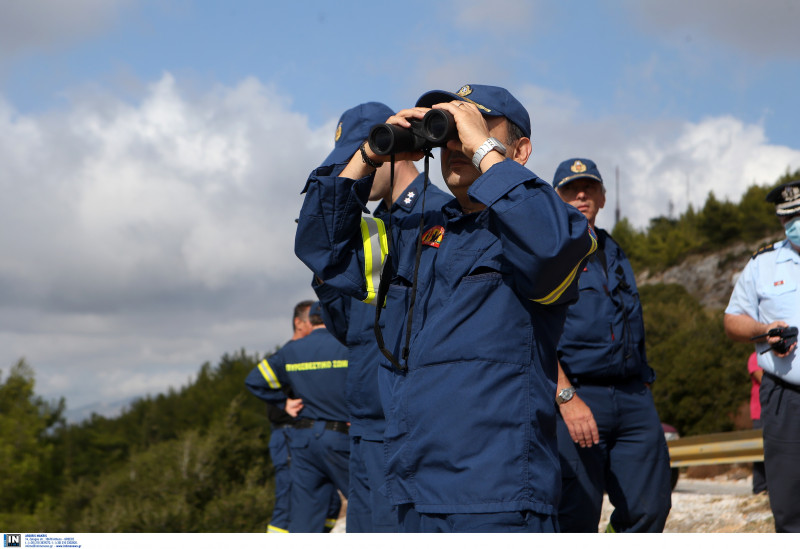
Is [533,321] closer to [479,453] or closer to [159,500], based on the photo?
[479,453]

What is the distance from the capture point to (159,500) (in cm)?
1409

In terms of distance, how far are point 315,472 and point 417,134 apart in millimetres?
4750

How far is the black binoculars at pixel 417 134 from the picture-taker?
2.34 m

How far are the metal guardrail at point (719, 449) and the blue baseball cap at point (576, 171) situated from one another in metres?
5.03

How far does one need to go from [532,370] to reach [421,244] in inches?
19.7

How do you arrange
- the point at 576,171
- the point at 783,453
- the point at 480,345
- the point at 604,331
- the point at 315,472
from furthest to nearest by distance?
the point at 315,472, the point at 576,171, the point at 604,331, the point at 783,453, the point at 480,345

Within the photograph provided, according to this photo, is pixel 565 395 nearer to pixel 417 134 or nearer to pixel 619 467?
pixel 619 467

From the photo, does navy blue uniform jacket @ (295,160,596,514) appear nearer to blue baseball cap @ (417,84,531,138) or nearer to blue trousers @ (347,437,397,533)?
blue baseball cap @ (417,84,531,138)

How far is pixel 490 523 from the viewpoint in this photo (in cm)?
209

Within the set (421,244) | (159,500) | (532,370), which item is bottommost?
(159,500)

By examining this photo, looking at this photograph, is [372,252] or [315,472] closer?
[372,252]

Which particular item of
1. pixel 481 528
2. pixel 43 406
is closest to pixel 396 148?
pixel 481 528

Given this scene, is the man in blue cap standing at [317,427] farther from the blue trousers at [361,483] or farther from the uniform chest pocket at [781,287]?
the uniform chest pocket at [781,287]

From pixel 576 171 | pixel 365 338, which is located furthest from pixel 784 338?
pixel 365 338
